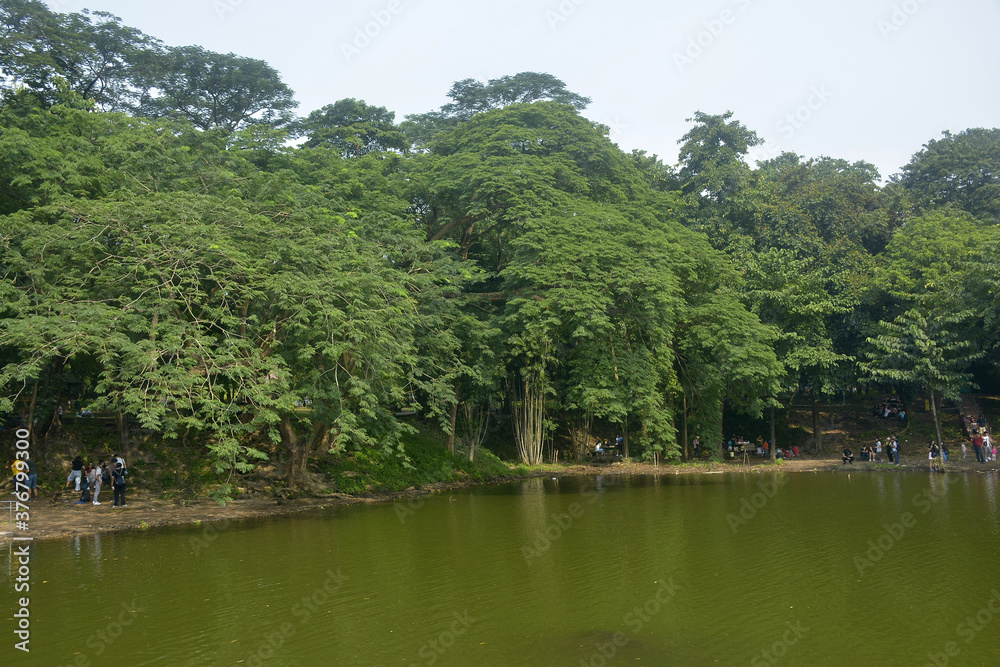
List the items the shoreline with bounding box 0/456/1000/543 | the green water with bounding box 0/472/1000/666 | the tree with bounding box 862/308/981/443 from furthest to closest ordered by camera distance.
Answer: the tree with bounding box 862/308/981/443 < the shoreline with bounding box 0/456/1000/543 < the green water with bounding box 0/472/1000/666

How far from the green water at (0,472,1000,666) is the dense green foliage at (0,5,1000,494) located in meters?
3.62

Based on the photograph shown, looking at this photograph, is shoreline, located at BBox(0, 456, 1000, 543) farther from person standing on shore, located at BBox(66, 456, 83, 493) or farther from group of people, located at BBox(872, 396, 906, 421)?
group of people, located at BBox(872, 396, 906, 421)

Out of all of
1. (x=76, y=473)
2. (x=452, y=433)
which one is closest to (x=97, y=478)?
(x=76, y=473)

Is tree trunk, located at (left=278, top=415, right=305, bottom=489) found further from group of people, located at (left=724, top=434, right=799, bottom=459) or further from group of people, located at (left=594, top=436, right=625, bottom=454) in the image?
group of people, located at (left=724, top=434, right=799, bottom=459)

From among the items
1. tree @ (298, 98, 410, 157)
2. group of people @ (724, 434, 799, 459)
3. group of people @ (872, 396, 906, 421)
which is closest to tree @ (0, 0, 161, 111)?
tree @ (298, 98, 410, 157)

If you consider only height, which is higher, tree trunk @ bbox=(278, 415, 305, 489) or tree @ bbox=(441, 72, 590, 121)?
tree @ bbox=(441, 72, 590, 121)

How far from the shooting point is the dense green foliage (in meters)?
15.7

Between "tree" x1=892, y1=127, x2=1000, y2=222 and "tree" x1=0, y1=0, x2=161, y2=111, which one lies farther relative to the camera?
"tree" x1=892, y1=127, x2=1000, y2=222

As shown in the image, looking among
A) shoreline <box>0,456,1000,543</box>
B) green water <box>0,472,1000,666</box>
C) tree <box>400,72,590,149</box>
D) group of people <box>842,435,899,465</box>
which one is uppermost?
tree <box>400,72,590,149</box>

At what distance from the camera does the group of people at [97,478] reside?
671 inches

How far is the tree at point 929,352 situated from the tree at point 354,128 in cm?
2133

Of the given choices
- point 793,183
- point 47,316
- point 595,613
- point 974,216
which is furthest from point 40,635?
point 974,216

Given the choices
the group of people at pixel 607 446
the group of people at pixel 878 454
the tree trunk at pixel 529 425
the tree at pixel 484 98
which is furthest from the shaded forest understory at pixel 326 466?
the tree at pixel 484 98

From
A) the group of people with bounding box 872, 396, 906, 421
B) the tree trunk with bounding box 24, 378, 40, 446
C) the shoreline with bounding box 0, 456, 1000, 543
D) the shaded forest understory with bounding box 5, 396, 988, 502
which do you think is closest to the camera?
the shoreline with bounding box 0, 456, 1000, 543
